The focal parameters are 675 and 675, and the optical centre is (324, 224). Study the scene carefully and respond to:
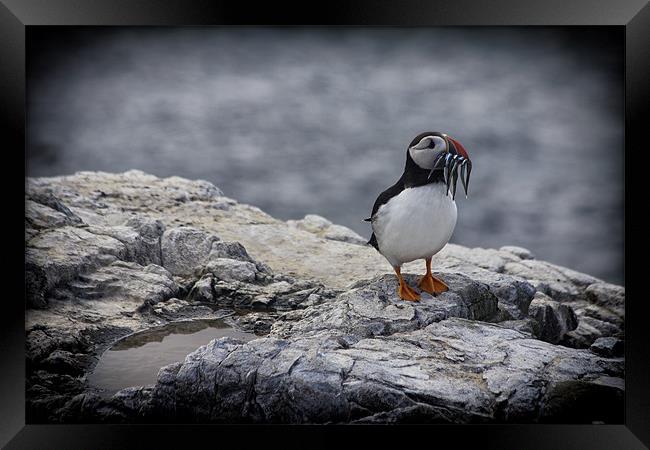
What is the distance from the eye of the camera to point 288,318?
462cm

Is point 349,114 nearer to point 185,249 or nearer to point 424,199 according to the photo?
point 424,199

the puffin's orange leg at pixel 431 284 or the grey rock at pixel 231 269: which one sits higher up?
the grey rock at pixel 231 269

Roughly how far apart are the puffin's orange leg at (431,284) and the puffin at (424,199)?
8.6 inches

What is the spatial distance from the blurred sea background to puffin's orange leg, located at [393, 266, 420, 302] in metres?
0.48

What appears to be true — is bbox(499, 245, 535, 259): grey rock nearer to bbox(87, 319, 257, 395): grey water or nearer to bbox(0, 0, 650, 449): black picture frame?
bbox(0, 0, 650, 449): black picture frame

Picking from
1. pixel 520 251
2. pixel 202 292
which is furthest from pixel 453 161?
pixel 202 292

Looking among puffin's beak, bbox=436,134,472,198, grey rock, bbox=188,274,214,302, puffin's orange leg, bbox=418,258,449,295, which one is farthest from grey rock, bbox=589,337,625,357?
grey rock, bbox=188,274,214,302

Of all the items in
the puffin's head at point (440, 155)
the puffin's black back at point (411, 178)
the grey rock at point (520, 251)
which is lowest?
the grey rock at point (520, 251)

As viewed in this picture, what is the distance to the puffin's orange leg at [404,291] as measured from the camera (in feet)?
14.8

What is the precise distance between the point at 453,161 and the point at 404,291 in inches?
36.6

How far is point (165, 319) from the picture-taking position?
4.58 metres
